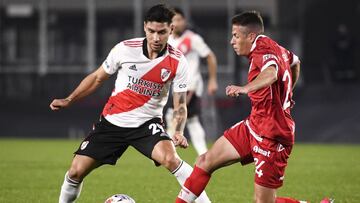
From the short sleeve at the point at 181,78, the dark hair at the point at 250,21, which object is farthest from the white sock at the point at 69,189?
the dark hair at the point at 250,21

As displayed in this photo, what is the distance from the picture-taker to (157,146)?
744 centimetres

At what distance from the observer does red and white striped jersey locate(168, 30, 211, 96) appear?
12914 millimetres

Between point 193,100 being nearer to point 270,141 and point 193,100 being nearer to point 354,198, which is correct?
point 354,198

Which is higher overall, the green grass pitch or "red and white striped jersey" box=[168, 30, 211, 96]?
"red and white striped jersey" box=[168, 30, 211, 96]

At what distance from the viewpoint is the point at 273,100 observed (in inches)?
268

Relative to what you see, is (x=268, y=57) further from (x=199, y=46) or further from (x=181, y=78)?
(x=199, y=46)

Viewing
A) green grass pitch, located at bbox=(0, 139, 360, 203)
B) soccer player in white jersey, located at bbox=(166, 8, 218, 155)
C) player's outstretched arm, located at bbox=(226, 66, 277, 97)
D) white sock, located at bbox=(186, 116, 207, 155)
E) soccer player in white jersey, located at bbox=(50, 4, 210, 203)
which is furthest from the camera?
white sock, located at bbox=(186, 116, 207, 155)

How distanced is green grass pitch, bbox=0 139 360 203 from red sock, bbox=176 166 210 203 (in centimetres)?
170

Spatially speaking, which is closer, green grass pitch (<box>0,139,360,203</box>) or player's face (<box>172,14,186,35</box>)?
green grass pitch (<box>0,139,360,203</box>)

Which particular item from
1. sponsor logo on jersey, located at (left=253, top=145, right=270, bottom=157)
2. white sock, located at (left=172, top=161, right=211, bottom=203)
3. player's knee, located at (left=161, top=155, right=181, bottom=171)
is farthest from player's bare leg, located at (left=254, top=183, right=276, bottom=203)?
player's knee, located at (left=161, top=155, right=181, bottom=171)

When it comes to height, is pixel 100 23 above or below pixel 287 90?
below

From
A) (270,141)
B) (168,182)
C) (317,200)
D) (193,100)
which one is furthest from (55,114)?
(270,141)

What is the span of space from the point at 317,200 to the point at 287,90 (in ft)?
8.19

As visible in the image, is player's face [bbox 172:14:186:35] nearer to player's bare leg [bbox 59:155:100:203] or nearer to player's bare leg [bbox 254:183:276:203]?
player's bare leg [bbox 59:155:100:203]
